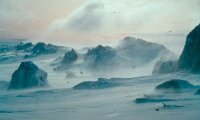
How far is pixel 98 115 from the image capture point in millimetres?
8531

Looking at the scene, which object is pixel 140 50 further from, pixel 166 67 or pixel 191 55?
pixel 191 55

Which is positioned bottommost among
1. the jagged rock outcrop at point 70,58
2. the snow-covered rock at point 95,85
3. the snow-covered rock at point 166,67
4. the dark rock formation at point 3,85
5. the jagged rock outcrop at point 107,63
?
the snow-covered rock at point 95,85

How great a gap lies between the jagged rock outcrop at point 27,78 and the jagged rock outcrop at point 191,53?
38.6 feet

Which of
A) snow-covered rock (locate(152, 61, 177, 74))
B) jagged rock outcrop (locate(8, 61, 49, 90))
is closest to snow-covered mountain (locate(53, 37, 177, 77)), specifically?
snow-covered rock (locate(152, 61, 177, 74))

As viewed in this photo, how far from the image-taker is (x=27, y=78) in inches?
834

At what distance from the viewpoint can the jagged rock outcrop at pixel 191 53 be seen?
19.1 metres

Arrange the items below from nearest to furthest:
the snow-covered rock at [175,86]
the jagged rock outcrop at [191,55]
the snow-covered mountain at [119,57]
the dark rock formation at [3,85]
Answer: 1. the snow-covered rock at [175,86]
2. the jagged rock outcrop at [191,55]
3. the dark rock formation at [3,85]
4. the snow-covered mountain at [119,57]

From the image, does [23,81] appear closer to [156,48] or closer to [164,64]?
[164,64]

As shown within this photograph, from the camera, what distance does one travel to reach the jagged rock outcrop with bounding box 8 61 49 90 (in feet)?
68.5

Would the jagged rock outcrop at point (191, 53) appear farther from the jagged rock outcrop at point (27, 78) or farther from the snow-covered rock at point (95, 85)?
the jagged rock outcrop at point (27, 78)

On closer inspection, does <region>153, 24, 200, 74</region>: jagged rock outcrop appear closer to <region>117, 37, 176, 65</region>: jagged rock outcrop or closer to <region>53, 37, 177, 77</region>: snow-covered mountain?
<region>53, 37, 177, 77</region>: snow-covered mountain

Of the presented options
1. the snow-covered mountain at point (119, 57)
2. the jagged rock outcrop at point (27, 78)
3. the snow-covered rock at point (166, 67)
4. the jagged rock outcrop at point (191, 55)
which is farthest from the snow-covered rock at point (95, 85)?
the snow-covered mountain at point (119, 57)

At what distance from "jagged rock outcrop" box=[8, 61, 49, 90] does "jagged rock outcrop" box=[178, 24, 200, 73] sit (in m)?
11.8

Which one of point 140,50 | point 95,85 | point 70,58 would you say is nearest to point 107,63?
point 70,58
